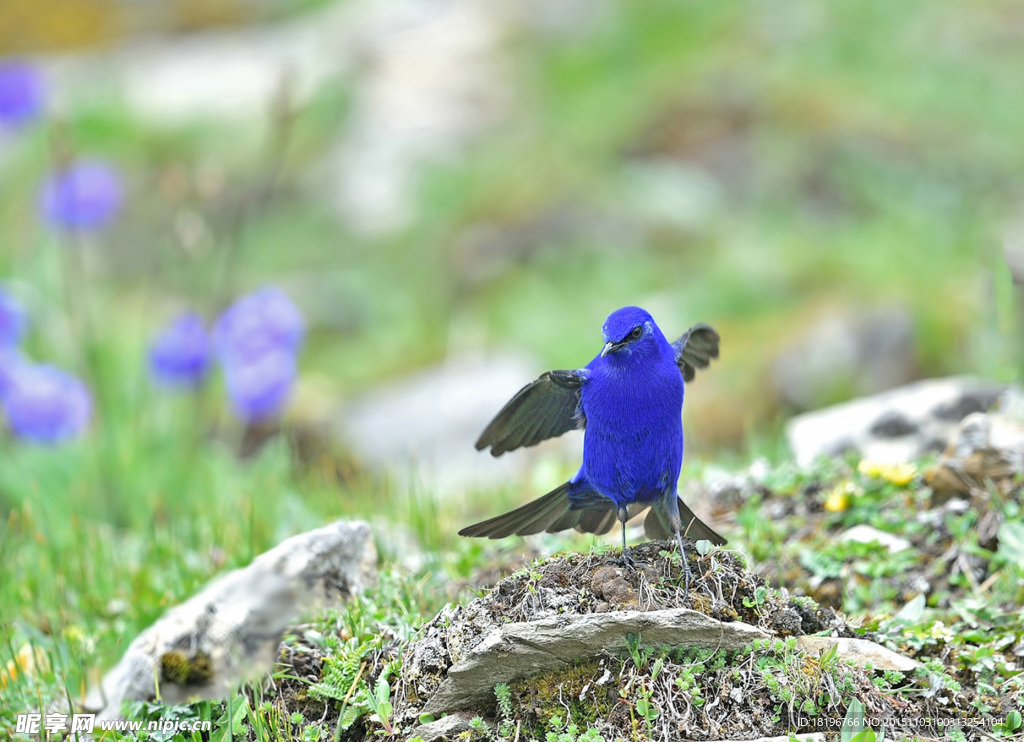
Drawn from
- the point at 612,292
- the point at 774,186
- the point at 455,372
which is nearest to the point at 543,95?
the point at 774,186

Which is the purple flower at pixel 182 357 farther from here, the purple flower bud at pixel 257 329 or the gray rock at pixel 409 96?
the gray rock at pixel 409 96

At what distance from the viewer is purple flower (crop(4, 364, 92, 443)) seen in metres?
5.27

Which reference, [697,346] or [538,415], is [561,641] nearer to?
[538,415]

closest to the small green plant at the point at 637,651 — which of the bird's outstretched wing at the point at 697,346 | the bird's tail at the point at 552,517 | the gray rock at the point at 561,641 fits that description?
the gray rock at the point at 561,641

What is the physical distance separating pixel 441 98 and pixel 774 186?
428 centimetres

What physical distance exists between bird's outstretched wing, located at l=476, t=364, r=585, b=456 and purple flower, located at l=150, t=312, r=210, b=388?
10.1ft

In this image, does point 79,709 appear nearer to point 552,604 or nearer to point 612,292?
point 552,604

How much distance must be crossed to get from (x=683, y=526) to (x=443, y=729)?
0.76 metres

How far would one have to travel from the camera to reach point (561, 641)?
95.5 inches

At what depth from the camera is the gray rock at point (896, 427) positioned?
13.2ft

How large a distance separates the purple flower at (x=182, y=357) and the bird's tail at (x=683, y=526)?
3291 millimetres

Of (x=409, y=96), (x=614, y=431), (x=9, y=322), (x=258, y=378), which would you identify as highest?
(x=409, y=96)

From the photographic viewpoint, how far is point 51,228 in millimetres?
6426

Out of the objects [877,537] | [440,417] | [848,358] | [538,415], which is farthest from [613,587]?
[848,358]
